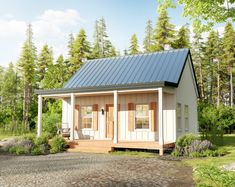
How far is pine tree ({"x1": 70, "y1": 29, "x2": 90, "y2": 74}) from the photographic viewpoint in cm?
4103

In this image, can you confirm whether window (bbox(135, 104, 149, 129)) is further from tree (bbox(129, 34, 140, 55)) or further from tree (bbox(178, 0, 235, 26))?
tree (bbox(129, 34, 140, 55))

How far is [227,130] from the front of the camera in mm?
32438

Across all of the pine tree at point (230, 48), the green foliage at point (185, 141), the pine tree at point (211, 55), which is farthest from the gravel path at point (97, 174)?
the pine tree at point (211, 55)

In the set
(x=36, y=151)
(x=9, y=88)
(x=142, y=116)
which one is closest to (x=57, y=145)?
(x=36, y=151)

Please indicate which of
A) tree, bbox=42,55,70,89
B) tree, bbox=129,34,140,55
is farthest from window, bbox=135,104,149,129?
tree, bbox=129,34,140,55

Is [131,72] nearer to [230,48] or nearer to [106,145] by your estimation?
[106,145]

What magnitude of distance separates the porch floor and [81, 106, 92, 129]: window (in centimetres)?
264

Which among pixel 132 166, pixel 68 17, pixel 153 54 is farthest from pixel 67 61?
pixel 132 166

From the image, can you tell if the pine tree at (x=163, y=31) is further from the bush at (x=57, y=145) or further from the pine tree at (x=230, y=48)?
the bush at (x=57, y=145)

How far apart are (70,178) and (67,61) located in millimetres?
38533

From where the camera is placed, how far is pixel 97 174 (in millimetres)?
9188

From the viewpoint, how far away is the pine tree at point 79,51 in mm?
41031

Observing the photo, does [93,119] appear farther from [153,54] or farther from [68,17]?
[68,17]

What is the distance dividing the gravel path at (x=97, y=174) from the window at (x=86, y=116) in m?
7.43
